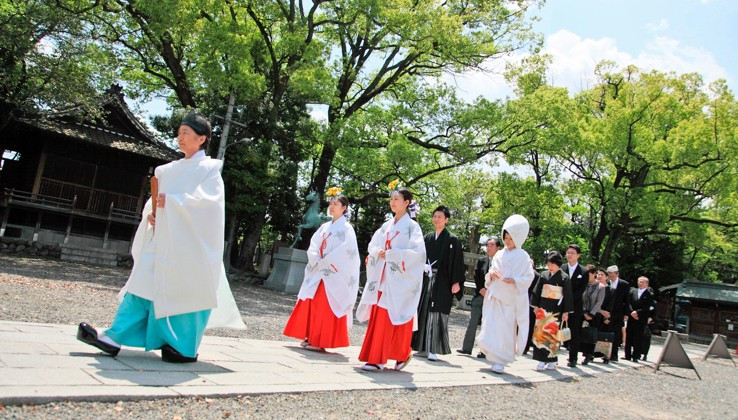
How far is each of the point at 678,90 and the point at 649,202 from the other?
258 inches

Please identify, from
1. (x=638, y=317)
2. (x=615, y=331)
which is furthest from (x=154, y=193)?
(x=638, y=317)

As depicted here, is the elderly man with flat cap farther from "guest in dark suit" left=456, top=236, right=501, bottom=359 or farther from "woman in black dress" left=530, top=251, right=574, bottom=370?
"guest in dark suit" left=456, top=236, right=501, bottom=359

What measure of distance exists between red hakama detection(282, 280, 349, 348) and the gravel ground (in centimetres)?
118

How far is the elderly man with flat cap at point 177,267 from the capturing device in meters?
4.01

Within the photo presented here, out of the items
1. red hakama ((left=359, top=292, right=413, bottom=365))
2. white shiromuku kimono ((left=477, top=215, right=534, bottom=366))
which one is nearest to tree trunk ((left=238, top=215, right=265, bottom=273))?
white shiromuku kimono ((left=477, top=215, right=534, bottom=366))

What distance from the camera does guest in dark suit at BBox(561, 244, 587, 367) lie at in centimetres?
851

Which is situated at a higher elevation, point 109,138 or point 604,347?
point 109,138

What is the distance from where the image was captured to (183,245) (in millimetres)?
4102

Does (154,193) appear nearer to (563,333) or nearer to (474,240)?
(563,333)

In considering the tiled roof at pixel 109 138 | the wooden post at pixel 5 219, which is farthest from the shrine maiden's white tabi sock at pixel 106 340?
the wooden post at pixel 5 219

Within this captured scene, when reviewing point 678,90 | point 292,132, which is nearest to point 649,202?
point 678,90

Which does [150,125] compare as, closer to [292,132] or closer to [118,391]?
[292,132]

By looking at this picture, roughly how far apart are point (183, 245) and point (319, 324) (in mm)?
2401

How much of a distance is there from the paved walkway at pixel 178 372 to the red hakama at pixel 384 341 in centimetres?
18
